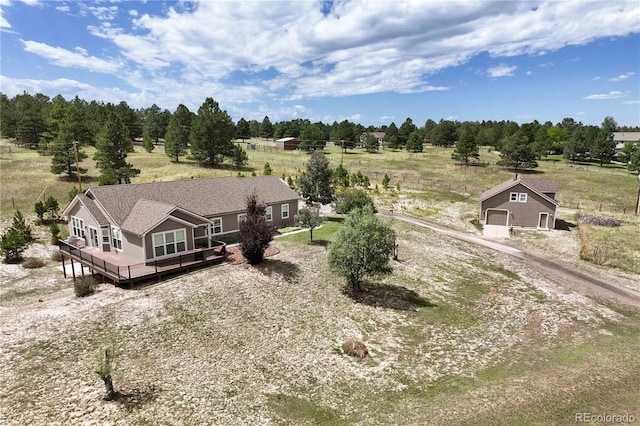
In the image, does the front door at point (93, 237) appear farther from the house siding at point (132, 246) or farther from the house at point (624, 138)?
the house at point (624, 138)

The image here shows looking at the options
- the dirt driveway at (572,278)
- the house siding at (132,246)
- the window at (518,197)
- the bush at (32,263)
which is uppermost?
the window at (518,197)

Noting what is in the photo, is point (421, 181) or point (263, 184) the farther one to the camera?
point (421, 181)

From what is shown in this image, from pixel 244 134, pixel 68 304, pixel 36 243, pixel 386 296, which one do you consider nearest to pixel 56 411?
pixel 68 304

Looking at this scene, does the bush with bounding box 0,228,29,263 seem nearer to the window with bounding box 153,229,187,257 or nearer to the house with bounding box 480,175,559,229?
the window with bounding box 153,229,187,257

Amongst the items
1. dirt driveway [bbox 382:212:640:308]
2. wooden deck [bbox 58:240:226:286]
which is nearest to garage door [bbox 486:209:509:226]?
dirt driveway [bbox 382:212:640:308]

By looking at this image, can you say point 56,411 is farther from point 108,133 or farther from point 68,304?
point 108,133

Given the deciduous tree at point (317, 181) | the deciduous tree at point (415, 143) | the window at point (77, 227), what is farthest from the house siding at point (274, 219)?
the deciduous tree at point (415, 143)

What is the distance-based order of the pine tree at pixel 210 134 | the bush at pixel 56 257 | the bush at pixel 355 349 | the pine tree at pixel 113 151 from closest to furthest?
the bush at pixel 355 349, the bush at pixel 56 257, the pine tree at pixel 113 151, the pine tree at pixel 210 134
